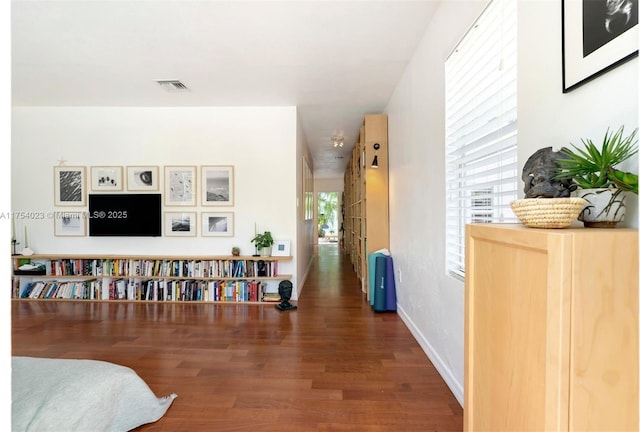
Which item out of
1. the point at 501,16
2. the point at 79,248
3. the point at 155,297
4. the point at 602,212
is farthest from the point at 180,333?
the point at 501,16

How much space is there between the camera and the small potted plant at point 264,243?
13.3 ft

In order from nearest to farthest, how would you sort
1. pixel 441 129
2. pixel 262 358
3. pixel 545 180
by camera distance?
pixel 545 180 → pixel 441 129 → pixel 262 358

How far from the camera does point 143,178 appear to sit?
425 cm

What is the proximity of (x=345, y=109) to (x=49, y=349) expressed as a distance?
4196mm

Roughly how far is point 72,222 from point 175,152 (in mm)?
1745

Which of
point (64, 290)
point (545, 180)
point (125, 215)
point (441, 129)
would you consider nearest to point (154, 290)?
point (125, 215)

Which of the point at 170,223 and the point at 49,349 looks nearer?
the point at 49,349

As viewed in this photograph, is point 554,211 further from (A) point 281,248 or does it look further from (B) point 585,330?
(A) point 281,248

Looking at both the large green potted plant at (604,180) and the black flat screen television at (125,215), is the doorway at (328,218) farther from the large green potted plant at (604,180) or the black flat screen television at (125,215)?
the large green potted plant at (604,180)

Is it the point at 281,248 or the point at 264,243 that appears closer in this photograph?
the point at 264,243

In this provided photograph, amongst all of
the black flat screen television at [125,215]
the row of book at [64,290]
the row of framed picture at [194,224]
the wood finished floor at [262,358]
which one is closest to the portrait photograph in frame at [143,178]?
the black flat screen television at [125,215]

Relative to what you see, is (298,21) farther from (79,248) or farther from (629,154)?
(79,248)

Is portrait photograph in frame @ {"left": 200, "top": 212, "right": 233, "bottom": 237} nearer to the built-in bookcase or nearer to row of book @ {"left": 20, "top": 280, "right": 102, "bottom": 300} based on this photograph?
the built-in bookcase

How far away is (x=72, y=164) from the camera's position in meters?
4.27
